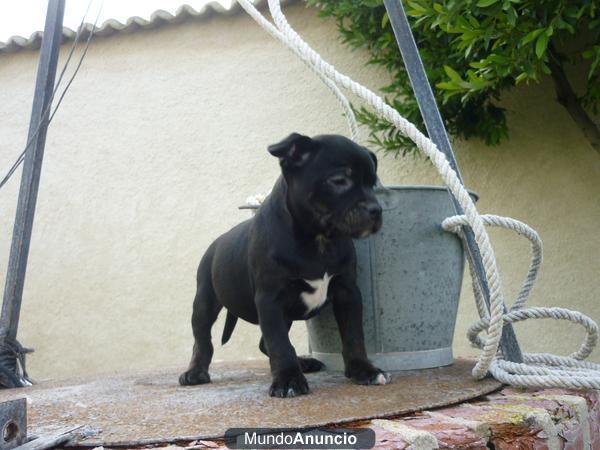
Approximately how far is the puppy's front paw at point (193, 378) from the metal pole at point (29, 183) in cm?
106

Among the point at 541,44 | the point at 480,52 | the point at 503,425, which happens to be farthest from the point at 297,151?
the point at 480,52

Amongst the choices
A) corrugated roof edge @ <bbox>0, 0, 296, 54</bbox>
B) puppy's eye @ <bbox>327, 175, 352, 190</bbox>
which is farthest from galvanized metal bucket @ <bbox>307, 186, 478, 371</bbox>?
corrugated roof edge @ <bbox>0, 0, 296, 54</bbox>

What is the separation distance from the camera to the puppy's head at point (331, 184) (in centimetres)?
215

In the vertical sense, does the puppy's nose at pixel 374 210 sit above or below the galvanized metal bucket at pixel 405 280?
above

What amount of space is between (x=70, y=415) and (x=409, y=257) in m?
1.26

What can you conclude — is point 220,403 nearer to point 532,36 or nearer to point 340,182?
point 340,182

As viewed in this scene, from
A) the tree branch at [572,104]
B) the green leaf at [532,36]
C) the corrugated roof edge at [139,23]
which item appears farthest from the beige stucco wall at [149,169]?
the green leaf at [532,36]

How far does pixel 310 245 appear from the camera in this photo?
7.55 ft

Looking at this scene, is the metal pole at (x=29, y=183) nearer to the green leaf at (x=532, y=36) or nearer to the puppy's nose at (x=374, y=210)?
the puppy's nose at (x=374, y=210)

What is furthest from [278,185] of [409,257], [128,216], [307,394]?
[128,216]

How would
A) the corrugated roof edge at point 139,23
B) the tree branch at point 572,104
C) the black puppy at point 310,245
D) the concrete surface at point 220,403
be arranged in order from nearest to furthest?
the concrete surface at point 220,403, the black puppy at point 310,245, the tree branch at point 572,104, the corrugated roof edge at point 139,23

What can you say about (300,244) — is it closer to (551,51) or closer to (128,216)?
(551,51)

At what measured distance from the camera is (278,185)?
239 cm

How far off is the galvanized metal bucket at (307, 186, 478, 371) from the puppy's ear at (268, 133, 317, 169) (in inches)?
14.4
